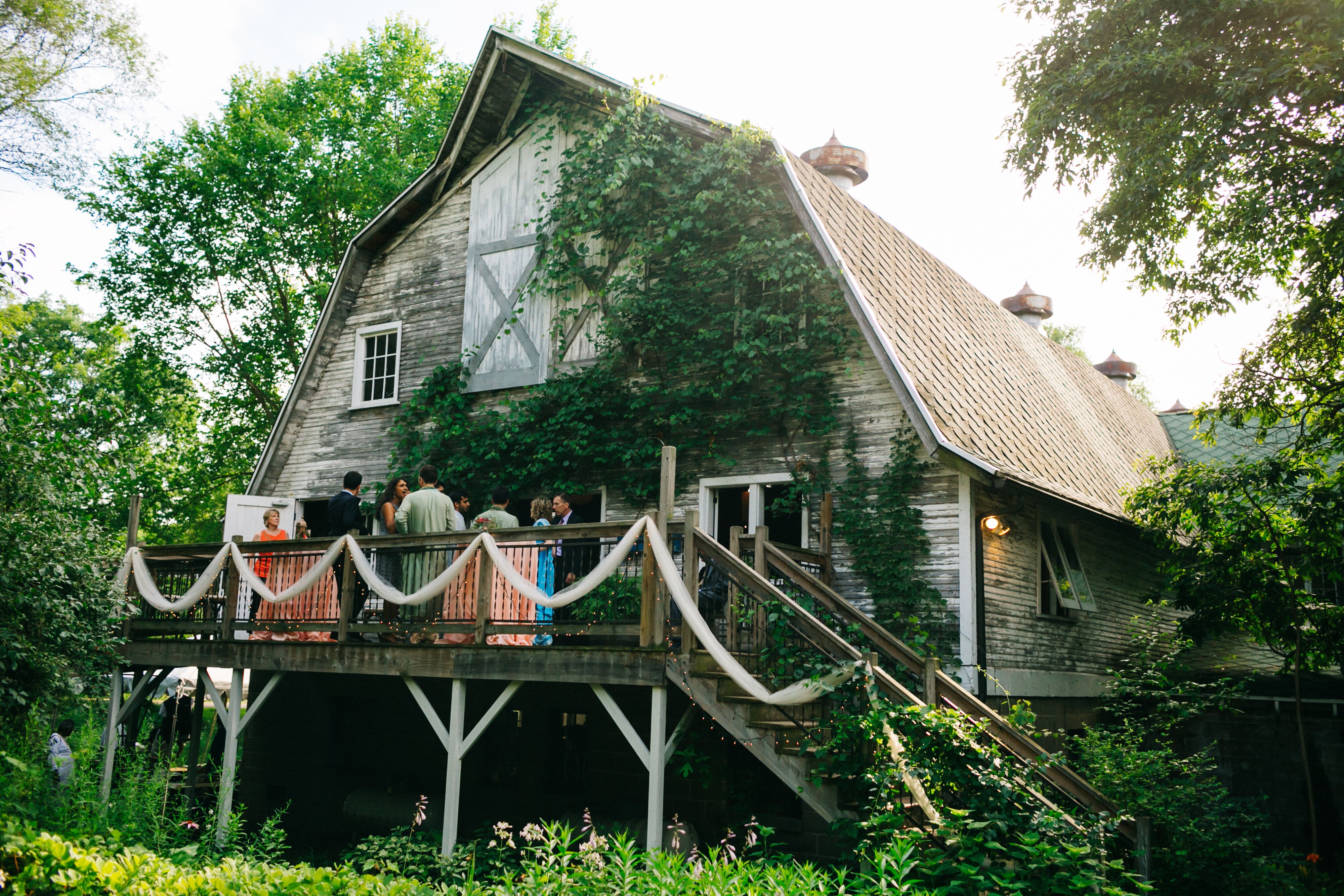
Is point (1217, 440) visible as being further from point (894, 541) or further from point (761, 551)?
point (761, 551)

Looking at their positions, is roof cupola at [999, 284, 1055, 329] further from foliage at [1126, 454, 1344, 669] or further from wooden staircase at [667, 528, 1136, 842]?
wooden staircase at [667, 528, 1136, 842]

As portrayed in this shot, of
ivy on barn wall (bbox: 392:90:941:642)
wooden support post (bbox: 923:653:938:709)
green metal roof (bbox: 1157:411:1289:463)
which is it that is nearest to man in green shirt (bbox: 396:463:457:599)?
ivy on barn wall (bbox: 392:90:941:642)

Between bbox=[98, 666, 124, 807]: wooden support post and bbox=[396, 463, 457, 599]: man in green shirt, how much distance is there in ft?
11.7

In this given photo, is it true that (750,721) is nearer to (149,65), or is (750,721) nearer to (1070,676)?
(1070,676)

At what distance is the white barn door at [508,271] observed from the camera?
14.4 metres

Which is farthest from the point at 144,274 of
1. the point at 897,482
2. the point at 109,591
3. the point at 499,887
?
the point at 499,887

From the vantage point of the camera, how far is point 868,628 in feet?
31.7

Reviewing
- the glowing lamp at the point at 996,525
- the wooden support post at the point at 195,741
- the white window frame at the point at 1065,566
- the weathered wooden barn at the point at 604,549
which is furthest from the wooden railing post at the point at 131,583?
the white window frame at the point at 1065,566

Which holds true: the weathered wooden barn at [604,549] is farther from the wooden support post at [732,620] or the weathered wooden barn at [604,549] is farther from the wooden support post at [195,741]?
the wooden support post at [195,741]

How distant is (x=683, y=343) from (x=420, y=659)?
4.77 m

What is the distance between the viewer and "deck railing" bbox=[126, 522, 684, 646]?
967cm

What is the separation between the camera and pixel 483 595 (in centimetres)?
1014

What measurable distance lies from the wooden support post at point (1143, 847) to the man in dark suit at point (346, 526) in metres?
7.59

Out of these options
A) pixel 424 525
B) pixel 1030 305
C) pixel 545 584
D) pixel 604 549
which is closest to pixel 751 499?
pixel 604 549
